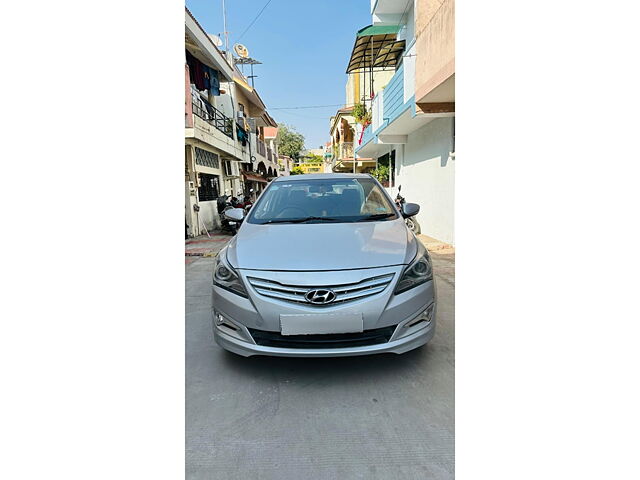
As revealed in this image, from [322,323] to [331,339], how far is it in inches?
6.2

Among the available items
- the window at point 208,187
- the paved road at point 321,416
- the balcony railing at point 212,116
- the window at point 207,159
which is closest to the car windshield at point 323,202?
the paved road at point 321,416

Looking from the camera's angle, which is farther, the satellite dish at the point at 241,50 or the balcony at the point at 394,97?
the satellite dish at the point at 241,50

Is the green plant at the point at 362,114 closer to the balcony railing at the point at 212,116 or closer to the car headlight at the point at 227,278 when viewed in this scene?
the balcony railing at the point at 212,116

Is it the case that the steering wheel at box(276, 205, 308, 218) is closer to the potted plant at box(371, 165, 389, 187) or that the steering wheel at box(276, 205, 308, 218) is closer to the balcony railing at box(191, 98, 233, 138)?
the balcony railing at box(191, 98, 233, 138)

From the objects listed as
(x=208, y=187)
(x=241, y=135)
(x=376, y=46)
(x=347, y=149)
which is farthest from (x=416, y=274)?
(x=347, y=149)

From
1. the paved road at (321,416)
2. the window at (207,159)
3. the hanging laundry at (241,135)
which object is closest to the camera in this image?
the paved road at (321,416)

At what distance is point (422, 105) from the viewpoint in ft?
21.5

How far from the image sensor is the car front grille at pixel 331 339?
2.18 m

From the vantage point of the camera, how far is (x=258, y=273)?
227 centimetres

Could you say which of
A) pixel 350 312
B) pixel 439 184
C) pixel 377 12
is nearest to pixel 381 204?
pixel 350 312

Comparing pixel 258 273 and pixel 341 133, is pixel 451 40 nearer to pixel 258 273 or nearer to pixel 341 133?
pixel 258 273

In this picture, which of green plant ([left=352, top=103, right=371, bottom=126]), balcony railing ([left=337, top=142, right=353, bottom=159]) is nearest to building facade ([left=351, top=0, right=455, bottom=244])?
green plant ([left=352, top=103, right=371, bottom=126])

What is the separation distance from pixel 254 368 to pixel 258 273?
791 millimetres

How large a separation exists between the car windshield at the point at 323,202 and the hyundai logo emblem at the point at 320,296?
1.03 metres
